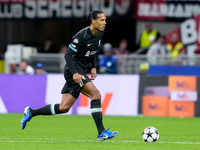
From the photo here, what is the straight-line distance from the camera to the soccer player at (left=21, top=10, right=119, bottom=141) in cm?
873

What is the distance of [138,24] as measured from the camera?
68.5 feet

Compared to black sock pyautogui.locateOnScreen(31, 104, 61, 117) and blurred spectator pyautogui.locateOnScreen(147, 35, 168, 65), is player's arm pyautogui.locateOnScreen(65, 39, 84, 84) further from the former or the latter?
blurred spectator pyautogui.locateOnScreen(147, 35, 168, 65)

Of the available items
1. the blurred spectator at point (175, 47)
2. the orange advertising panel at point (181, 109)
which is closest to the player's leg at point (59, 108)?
the orange advertising panel at point (181, 109)

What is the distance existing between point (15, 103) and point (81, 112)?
1864 millimetres

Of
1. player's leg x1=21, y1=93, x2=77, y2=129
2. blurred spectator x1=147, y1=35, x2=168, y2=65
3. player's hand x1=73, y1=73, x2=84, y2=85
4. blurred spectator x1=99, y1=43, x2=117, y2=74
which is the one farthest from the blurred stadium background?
player's hand x1=73, y1=73, x2=84, y2=85

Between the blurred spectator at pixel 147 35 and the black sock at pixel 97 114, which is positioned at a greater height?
the blurred spectator at pixel 147 35

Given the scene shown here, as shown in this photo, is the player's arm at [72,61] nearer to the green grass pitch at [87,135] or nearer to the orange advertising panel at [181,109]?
the green grass pitch at [87,135]

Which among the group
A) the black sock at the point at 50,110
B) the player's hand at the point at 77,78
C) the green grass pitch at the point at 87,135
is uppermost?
the player's hand at the point at 77,78

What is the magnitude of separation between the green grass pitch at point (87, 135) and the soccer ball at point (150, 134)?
0.08 metres

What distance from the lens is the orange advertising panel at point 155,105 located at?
15.1 metres

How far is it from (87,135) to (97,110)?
3.61 feet

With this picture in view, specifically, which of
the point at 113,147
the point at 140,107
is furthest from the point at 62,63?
the point at 113,147

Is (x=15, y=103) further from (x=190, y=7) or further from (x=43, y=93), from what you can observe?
(x=190, y=7)

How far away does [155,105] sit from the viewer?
15148mm
